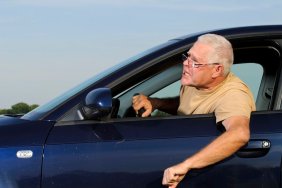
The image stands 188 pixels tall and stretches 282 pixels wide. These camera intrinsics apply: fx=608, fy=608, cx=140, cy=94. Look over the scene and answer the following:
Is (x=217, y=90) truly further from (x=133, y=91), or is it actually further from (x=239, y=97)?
(x=133, y=91)

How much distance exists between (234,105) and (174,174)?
56 centimetres

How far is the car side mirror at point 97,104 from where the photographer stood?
313 centimetres

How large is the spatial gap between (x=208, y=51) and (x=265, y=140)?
58cm

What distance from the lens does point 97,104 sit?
3135 millimetres

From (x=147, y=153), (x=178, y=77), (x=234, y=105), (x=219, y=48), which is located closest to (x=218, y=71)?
(x=219, y=48)

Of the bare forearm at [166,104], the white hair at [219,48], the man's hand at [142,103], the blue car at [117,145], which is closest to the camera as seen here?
the blue car at [117,145]

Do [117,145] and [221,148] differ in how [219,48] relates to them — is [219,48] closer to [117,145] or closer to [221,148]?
[221,148]

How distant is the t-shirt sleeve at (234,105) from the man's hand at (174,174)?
406mm

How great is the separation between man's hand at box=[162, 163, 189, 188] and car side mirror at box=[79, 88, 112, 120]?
18.2 inches

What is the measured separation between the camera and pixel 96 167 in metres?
3.14

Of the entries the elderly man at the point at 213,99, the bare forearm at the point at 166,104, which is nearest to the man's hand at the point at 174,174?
the elderly man at the point at 213,99

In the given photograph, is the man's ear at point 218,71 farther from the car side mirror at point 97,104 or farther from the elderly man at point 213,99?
the car side mirror at point 97,104

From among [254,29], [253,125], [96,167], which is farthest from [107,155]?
[254,29]

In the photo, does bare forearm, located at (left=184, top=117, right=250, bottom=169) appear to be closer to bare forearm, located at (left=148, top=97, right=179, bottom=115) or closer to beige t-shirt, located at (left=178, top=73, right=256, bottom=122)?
beige t-shirt, located at (left=178, top=73, right=256, bottom=122)
